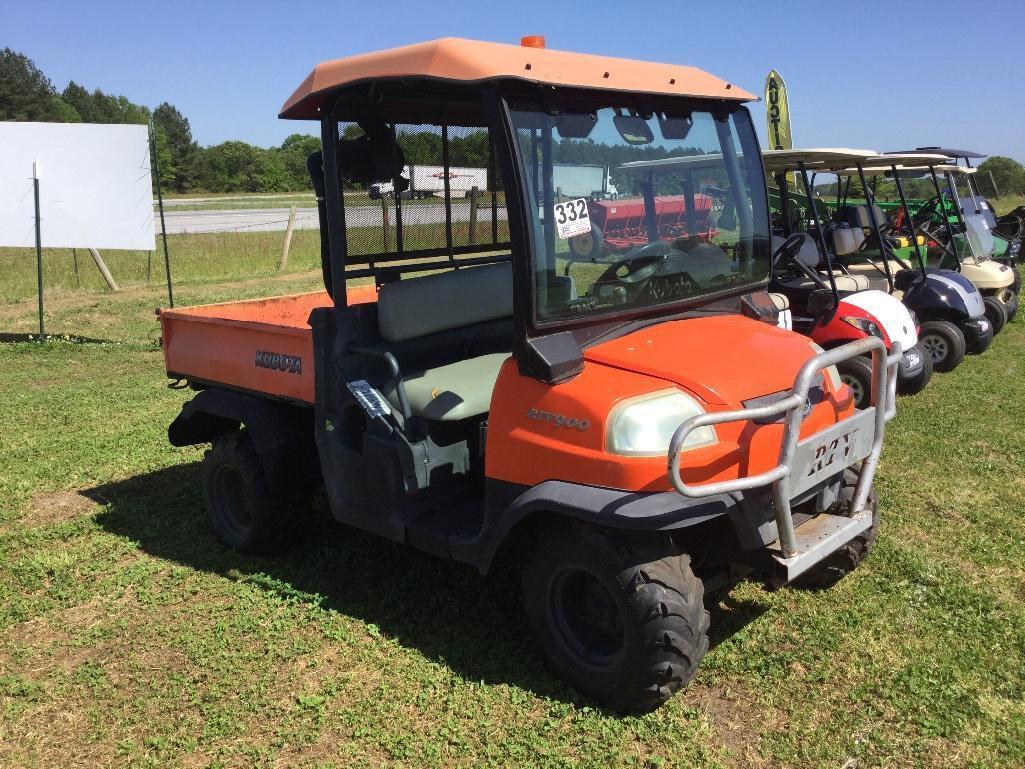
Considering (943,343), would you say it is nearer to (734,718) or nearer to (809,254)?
(809,254)

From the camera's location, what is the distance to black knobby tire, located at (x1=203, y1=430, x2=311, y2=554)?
14.2ft

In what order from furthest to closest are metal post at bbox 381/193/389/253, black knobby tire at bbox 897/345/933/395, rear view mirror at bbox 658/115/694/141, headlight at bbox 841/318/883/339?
black knobby tire at bbox 897/345/933/395, headlight at bbox 841/318/883/339, metal post at bbox 381/193/389/253, rear view mirror at bbox 658/115/694/141

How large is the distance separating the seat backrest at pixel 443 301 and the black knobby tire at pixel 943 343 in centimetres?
555

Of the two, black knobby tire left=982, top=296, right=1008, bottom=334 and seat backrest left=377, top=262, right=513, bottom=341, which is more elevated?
seat backrest left=377, top=262, right=513, bottom=341

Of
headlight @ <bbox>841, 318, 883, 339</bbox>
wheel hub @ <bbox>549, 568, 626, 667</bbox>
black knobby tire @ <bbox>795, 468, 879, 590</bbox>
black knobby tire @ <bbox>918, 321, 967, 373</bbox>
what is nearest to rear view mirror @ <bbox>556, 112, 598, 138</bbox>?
wheel hub @ <bbox>549, 568, 626, 667</bbox>

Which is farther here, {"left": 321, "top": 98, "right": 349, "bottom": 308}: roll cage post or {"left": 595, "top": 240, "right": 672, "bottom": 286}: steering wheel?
{"left": 321, "top": 98, "right": 349, "bottom": 308}: roll cage post

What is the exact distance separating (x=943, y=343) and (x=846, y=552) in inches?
211

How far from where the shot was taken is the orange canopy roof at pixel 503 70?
2883 mm

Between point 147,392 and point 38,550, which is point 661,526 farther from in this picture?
point 147,392

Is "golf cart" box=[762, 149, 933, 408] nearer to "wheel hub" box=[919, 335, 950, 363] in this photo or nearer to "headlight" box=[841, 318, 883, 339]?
"headlight" box=[841, 318, 883, 339]

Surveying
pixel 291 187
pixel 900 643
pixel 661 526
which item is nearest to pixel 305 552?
pixel 661 526

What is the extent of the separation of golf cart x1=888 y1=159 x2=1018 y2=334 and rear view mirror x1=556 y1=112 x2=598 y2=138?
25.0 feet

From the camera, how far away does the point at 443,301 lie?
393 cm

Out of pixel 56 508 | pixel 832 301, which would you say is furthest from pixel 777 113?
pixel 56 508
